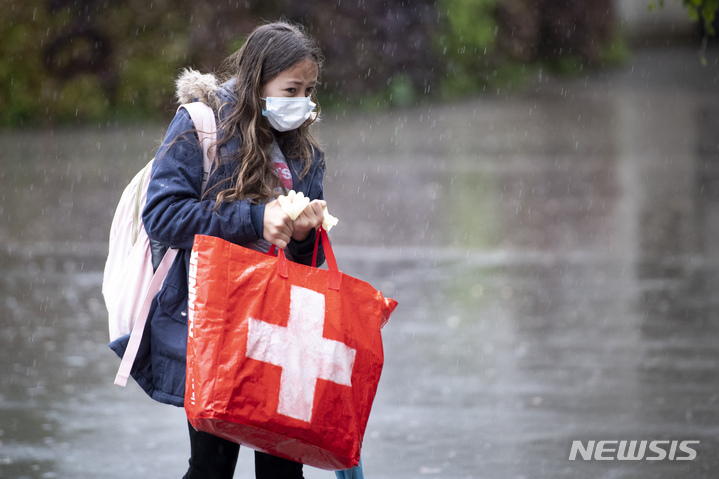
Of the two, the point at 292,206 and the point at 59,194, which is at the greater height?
the point at 292,206

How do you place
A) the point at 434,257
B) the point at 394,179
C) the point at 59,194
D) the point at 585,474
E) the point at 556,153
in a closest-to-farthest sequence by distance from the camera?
the point at 585,474 → the point at 434,257 → the point at 59,194 → the point at 394,179 → the point at 556,153

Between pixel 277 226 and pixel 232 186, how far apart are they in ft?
0.74

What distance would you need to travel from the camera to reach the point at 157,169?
108 inches

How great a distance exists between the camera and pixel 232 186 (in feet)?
9.28

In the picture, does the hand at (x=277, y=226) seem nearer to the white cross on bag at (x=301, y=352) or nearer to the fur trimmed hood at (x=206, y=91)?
the white cross on bag at (x=301, y=352)

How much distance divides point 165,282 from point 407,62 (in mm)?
16852

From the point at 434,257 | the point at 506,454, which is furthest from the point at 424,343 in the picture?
the point at 434,257

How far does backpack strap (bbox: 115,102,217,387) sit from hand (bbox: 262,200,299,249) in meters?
0.25

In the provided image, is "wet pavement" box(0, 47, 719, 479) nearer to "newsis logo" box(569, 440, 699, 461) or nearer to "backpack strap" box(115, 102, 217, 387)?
"newsis logo" box(569, 440, 699, 461)

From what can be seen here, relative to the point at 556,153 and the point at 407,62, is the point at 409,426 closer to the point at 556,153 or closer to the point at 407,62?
the point at 556,153

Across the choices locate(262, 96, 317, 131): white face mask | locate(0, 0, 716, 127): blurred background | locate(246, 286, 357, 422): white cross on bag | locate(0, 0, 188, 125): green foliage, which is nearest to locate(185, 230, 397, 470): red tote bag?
locate(246, 286, 357, 422): white cross on bag

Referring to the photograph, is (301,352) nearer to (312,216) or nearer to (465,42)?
(312,216)

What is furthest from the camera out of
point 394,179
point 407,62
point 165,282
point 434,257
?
point 407,62

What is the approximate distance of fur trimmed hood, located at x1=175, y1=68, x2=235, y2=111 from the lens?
2.88 metres
